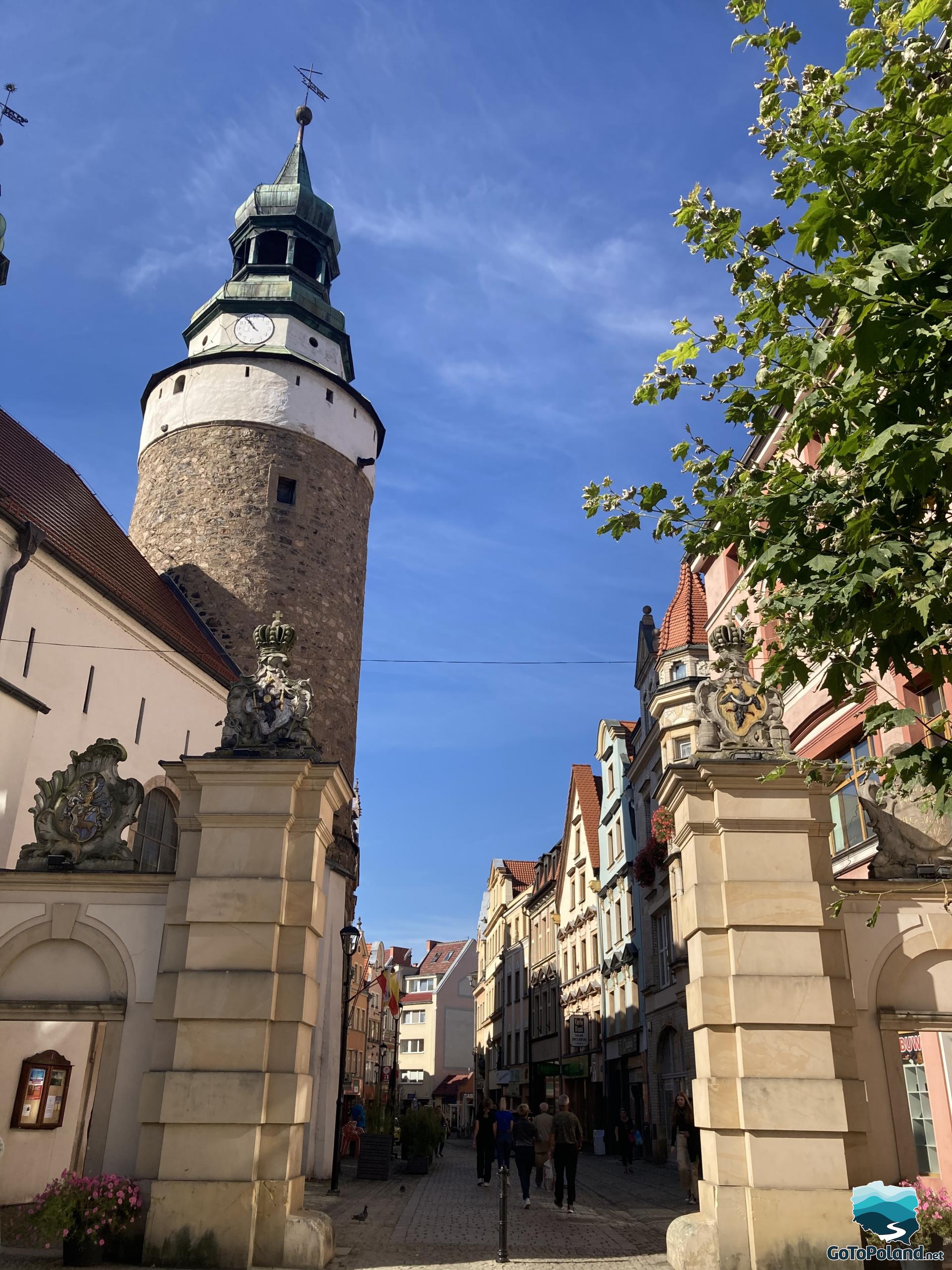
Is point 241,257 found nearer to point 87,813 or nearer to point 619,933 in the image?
point 619,933

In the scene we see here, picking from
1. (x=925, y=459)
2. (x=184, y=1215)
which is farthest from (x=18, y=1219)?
(x=925, y=459)

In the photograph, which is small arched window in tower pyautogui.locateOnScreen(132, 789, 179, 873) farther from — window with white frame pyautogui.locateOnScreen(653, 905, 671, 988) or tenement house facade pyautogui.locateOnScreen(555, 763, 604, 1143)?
tenement house facade pyautogui.locateOnScreen(555, 763, 604, 1143)

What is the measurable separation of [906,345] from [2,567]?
511 inches

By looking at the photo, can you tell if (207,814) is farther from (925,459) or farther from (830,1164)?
(925,459)

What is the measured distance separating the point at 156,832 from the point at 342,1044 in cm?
514

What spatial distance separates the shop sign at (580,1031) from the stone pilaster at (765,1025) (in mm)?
22623

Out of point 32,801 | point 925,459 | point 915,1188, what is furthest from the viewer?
point 32,801

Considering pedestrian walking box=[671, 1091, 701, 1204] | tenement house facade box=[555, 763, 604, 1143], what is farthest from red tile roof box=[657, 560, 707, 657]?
pedestrian walking box=[671, 1091, 701, 1204]

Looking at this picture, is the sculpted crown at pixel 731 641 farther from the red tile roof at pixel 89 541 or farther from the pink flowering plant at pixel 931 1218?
the red tile roof at pixel 89 541

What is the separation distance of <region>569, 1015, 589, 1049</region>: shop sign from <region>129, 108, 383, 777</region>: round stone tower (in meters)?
11.7

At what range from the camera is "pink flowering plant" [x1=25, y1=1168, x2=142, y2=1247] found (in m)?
7.82

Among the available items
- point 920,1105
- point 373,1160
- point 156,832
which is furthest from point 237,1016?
point 156,832

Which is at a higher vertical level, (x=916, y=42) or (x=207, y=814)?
(x=916, y=42)

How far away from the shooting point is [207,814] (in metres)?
9.37
